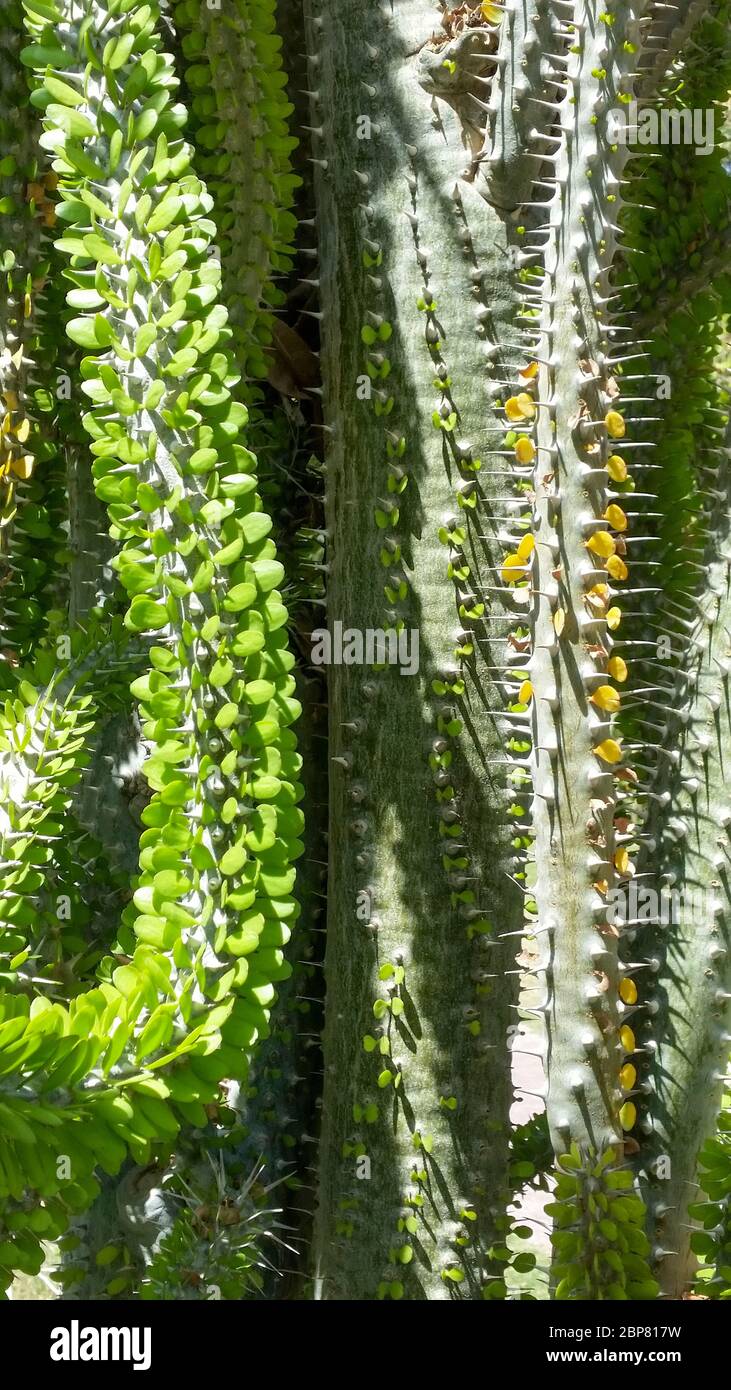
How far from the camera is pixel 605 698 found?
93cm

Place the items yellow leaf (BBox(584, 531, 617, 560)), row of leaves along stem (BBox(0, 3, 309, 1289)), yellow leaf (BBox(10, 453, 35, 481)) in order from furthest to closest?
yellow leaf (BBox(10, 453, 35, 481))
yellow leaf (BBox(584, 531, 617, 560))
row of leaves along stem (BBox(0, 3, 309, 1289))

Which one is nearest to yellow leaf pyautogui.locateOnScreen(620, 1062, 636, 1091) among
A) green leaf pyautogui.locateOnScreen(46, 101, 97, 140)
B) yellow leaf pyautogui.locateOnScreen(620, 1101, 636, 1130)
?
yellow leaf pyautogui.locateOnScreen(620, 1101, 636, 1130)

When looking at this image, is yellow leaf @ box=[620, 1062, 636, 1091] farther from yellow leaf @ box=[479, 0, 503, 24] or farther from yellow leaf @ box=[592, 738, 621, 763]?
yellow leaf @ box=[479, 0, 503, 24]

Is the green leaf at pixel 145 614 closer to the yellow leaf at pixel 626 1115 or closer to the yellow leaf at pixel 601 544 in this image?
the yellow leaf at pixel 601 544

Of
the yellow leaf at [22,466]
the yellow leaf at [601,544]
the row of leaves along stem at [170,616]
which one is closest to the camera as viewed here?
the row of leaves along stem at [170,616]

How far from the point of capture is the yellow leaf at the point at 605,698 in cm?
93

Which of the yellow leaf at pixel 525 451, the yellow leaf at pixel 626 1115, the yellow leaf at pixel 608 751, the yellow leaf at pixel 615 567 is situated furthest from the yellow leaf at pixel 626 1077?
the yellow leaf at pixel 525 451

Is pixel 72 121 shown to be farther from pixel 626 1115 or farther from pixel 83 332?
pixel 626 1115

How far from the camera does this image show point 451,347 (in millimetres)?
1259

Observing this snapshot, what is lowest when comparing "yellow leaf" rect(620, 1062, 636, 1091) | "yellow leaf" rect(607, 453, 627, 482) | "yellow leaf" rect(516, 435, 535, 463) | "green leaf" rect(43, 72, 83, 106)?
"yellow leaf" rect(620, 1062, 636, 1091)

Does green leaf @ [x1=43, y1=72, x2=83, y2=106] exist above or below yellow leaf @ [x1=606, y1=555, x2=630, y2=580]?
above

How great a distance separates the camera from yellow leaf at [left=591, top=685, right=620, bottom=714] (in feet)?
3.04

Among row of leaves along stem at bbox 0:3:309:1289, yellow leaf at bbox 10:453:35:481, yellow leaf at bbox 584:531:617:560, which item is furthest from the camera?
yellow leaf at bbox 10:453:35:481

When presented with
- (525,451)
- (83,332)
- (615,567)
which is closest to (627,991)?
(615,567)
